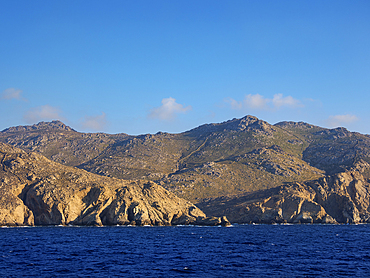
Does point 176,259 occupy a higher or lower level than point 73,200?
lower

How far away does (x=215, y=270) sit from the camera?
56781 millimetres

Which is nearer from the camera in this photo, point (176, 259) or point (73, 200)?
point (176, 259)

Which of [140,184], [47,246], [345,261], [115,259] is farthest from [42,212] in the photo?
[345,261]

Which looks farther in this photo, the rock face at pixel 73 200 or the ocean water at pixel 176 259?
the rock face at pixel 73 200

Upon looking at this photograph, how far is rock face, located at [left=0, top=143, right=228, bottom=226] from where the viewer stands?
14812cm

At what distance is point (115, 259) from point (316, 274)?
35.2 m

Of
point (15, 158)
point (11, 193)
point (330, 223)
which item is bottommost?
point (330, 223)

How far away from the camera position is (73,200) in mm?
153125

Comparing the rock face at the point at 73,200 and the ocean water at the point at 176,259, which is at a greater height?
the rock face at the point at 73,200

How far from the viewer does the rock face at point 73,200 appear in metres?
148

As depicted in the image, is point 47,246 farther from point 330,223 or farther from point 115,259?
point 330,223

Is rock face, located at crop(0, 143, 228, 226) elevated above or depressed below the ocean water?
above

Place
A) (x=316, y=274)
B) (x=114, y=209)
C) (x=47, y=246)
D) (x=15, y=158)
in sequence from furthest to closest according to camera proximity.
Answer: (x=15, y=158) → (x=114, y=209) → (x=47, y=246) → (x=316, y=274)

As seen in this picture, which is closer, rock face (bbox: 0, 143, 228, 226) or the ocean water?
the ocean water
